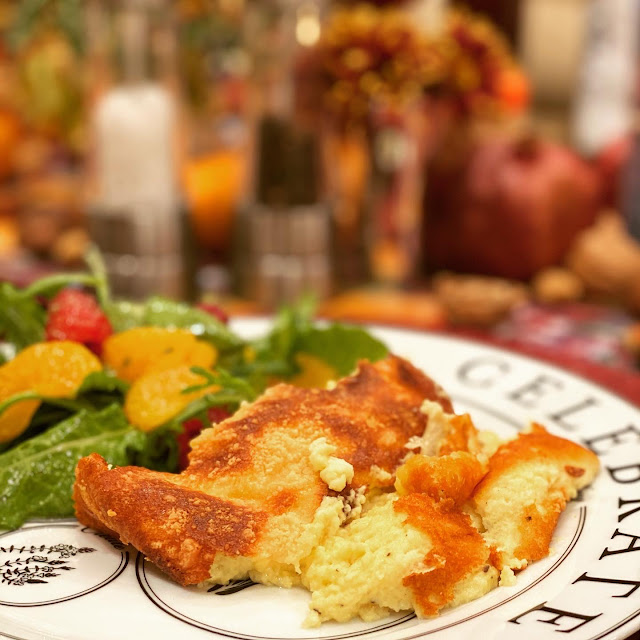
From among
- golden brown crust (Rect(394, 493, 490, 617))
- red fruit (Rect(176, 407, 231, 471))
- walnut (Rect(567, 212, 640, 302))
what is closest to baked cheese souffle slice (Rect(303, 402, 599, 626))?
golden brown crust (Rect(394, 493, 490, 617))

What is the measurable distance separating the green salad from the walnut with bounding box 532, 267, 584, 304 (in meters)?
1.06

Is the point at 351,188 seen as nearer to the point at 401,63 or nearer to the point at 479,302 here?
the point at 401,63

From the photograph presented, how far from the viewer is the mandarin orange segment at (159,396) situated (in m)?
1.31

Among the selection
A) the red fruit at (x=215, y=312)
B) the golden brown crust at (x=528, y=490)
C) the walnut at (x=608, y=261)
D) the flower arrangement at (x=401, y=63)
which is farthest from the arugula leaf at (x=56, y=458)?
the walnut at (x=608, y=261)

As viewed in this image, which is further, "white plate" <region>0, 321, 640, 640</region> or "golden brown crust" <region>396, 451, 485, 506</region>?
"golden brown crust" <region>396, 451, 485, 506</region>

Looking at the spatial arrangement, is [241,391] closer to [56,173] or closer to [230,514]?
[230,514]

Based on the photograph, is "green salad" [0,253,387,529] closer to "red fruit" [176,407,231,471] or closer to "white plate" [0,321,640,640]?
"red fruit" [176,407,231,471]

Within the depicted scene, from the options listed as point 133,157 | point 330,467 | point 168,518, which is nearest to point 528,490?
point 330,467

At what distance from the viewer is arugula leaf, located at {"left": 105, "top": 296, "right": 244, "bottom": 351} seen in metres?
1.56

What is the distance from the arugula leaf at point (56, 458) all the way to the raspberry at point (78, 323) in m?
0.16

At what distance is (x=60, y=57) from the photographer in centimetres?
338

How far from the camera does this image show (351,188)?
115 inches

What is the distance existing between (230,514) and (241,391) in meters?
0.35

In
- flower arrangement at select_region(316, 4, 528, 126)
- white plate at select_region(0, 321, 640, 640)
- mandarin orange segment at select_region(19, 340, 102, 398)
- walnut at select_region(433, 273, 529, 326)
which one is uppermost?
flower arrangement at select_region(316, 4, 528, 126)
